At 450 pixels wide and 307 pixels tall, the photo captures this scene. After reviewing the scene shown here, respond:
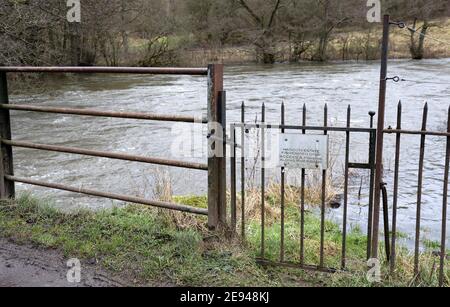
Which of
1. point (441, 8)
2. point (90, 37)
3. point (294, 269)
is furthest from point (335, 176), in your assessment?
point (441, 8)

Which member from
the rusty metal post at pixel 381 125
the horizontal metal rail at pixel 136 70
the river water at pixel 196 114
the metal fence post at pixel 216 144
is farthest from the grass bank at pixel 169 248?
the river water at pixel 196 114

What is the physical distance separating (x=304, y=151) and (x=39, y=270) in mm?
2067

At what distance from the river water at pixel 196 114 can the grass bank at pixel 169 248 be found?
163 cm

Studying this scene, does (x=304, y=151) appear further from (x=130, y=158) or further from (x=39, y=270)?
(x=39, y=270)

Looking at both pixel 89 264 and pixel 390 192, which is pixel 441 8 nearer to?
pixel 390 192

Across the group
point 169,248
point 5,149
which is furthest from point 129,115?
point 5,149

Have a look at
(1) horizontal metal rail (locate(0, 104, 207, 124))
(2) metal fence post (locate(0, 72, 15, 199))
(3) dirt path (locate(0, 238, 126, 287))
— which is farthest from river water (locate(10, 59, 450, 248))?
(3) dirt path (locate(0, 238, 126, 287))

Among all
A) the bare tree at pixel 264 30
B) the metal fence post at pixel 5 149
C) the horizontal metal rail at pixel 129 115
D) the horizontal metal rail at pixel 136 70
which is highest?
the bare tree at pixel 264 30

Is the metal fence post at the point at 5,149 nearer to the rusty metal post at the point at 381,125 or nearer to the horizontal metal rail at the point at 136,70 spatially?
the horizontal metal rail at the point at 136,70

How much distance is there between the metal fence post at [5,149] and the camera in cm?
475

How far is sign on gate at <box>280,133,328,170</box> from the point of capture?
367cm

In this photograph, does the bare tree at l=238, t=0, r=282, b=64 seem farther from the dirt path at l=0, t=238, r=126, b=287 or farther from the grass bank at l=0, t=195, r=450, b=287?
the dirt path at l=0, t=238, r=126, b=287

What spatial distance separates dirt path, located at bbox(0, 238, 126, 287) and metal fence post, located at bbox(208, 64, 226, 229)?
0.90m

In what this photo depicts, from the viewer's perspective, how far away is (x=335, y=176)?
337 inches
